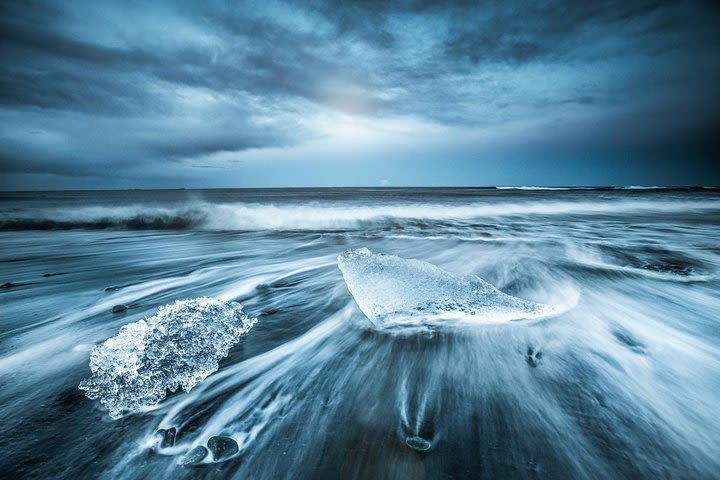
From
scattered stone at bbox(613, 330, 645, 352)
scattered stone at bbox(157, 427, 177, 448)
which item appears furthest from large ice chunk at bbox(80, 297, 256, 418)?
scattered stone at bbox(613, 330, 645, 352)

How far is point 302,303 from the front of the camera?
299cm

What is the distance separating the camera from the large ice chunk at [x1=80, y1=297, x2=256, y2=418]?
59.6 inches

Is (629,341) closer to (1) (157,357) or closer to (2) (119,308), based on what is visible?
(1) (157,357)

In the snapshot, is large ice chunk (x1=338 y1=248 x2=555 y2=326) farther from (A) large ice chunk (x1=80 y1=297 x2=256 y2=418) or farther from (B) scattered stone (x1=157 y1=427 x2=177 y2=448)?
(B) scattered stone (x1=157 y1=427 x2=177 y2=448)

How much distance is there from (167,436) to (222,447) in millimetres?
259

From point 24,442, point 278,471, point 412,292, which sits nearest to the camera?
point 278,471

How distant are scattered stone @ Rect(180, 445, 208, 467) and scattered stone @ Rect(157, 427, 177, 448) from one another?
0.11 m

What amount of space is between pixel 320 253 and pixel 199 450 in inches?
172

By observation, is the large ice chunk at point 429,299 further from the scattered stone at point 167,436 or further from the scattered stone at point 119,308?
the scattered stone at point 119,308

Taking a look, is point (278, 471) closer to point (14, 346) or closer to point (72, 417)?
point (72, 417)

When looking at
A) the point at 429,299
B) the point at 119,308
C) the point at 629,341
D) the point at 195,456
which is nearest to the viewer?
the point at 195,456

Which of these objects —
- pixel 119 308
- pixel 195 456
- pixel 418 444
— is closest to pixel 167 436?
pixel 195 456

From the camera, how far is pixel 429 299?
2.48 metres

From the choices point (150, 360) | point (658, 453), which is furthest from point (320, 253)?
point (658, 453)
